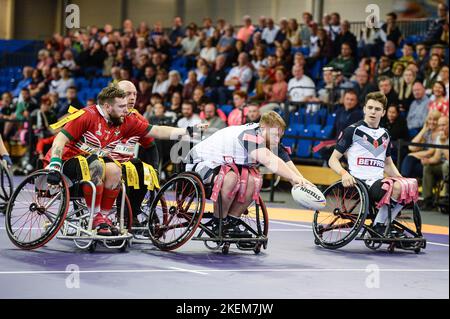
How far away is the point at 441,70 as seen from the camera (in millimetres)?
12859

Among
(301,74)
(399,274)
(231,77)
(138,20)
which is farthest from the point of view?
(138,20)

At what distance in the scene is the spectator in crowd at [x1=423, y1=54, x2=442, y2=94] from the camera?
13.1 meters

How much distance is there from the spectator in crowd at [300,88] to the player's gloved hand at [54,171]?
7.85 meters

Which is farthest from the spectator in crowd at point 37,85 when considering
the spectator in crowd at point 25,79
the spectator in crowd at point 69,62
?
the spectator in crowd at point 69,62

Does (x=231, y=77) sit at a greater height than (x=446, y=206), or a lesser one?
greater

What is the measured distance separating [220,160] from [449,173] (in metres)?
5.06

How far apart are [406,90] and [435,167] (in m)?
1.51

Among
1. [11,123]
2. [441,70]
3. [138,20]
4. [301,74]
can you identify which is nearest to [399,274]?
[441,70]

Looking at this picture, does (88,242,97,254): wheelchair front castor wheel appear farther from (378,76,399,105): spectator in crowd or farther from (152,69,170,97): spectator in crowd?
(152,69,170,97): spectator in crowd

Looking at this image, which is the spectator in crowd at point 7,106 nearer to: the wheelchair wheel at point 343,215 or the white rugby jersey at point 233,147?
the wheelchair wheel at point 343,215

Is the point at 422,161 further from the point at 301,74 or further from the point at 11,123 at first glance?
the point at 11,123

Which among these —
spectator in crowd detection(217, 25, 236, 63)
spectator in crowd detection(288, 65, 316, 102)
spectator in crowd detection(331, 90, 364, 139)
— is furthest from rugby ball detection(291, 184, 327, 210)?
spectator in crowd detection(217, 25, 236, 63)

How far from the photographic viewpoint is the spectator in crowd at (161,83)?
16750 mm

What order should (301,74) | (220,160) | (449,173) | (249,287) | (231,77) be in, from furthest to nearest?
(231,77) < (301,74) < (449,173) < (220,160) < (249,287)
